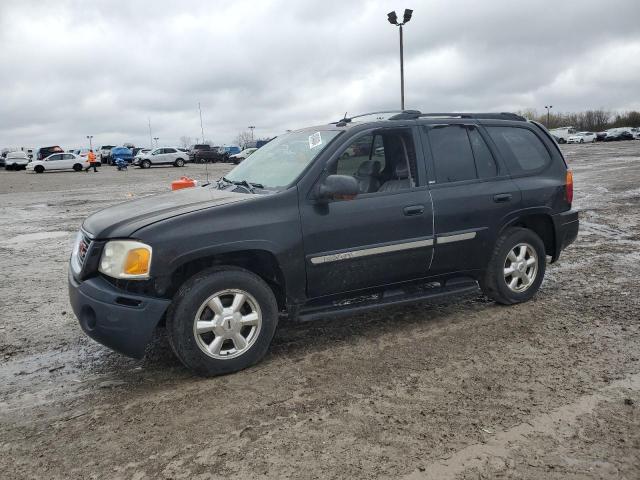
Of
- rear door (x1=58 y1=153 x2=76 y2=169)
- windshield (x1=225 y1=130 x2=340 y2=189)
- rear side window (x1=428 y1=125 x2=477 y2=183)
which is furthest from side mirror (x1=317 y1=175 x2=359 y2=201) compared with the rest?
rear door (x1=58 y1=153 x2=76 y2=169)

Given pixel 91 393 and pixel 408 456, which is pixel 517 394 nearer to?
pixel 408 456

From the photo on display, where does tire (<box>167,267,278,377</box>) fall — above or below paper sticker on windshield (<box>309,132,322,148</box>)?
below

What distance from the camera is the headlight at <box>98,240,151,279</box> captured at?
11.9ft

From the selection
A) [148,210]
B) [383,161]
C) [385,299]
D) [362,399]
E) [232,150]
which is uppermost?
[232,150]

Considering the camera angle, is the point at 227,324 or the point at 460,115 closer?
the point at 227,324

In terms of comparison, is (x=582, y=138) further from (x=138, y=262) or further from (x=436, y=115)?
(x=138, y=262)

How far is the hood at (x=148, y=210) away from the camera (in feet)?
12.5

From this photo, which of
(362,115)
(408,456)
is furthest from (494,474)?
(362,115)

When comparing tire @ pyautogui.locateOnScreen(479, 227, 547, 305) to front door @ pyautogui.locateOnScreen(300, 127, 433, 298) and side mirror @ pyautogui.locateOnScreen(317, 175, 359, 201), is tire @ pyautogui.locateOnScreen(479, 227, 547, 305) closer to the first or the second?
front door @ pyautogui.locateOnScreen(300, 127, 433, 298)

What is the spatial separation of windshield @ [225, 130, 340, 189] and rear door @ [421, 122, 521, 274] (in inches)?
38.1

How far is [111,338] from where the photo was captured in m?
3.67

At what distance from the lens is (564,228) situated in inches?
217

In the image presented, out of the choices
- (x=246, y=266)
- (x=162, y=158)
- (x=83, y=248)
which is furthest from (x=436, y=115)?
(x=162, y=158)

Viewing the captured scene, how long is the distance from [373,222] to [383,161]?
759 mm
